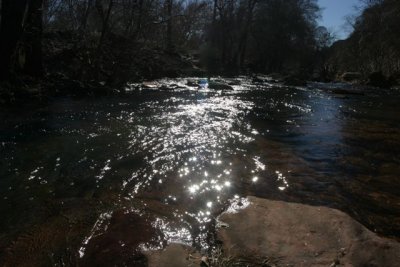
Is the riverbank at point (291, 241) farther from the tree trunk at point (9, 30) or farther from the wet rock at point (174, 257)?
the tree trunk at point (9, 30)

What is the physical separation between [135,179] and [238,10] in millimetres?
36994

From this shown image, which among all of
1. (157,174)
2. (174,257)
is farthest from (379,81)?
(174,257)

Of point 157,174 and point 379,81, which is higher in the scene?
point 379,81

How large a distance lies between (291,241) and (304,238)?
0.43ft

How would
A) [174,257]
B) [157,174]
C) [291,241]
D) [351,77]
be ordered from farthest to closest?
[351,77]
[157,174]
[291,241]
[174,257]

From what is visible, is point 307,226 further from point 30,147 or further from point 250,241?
point 30,147

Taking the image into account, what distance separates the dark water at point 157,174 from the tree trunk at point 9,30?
2.49 meters

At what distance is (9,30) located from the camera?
35.5 ft

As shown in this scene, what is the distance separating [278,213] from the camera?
377 centimetres

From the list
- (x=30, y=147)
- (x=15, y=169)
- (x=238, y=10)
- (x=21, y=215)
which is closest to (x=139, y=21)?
(x=30, y=147)

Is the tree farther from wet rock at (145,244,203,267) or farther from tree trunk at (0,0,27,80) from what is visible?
wet rock at (145,244,203,267)

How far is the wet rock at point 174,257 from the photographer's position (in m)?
2.93

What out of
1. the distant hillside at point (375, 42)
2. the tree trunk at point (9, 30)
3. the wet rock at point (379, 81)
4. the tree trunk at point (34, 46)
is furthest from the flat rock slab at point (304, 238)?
the distant hillside at point (375, 42)

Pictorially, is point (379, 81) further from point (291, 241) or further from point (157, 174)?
point (291, 241)
